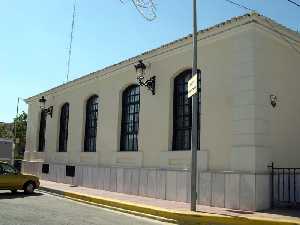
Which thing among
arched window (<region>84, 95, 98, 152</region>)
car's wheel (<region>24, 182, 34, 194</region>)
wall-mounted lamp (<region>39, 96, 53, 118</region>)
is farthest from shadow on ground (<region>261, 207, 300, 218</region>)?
wall-mounted lamp (<region>39, 96, 53, 118</region>)

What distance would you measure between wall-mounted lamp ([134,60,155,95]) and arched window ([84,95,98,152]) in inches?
174

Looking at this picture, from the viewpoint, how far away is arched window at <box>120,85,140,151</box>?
55.9ft

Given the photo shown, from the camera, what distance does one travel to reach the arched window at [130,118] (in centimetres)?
1703

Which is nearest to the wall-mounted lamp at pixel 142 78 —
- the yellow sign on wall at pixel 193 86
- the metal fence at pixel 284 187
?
the yellow sign on wall at pixel 193 86

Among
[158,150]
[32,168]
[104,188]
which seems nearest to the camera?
[158,150]

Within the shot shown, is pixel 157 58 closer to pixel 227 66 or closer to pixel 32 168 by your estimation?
pixel 227 66

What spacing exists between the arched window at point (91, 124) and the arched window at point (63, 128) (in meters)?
2.30

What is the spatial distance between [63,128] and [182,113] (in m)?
9.96

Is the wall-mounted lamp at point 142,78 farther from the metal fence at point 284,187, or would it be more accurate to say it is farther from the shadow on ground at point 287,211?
the shadow on ground at point 287,211

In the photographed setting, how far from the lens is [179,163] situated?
563 inches

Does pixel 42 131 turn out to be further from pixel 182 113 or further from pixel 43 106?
pixel 182 113

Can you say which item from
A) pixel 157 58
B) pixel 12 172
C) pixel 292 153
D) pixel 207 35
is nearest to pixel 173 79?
pixel 157 58

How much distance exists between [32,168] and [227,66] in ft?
51.8

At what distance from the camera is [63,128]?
22.9 meters
